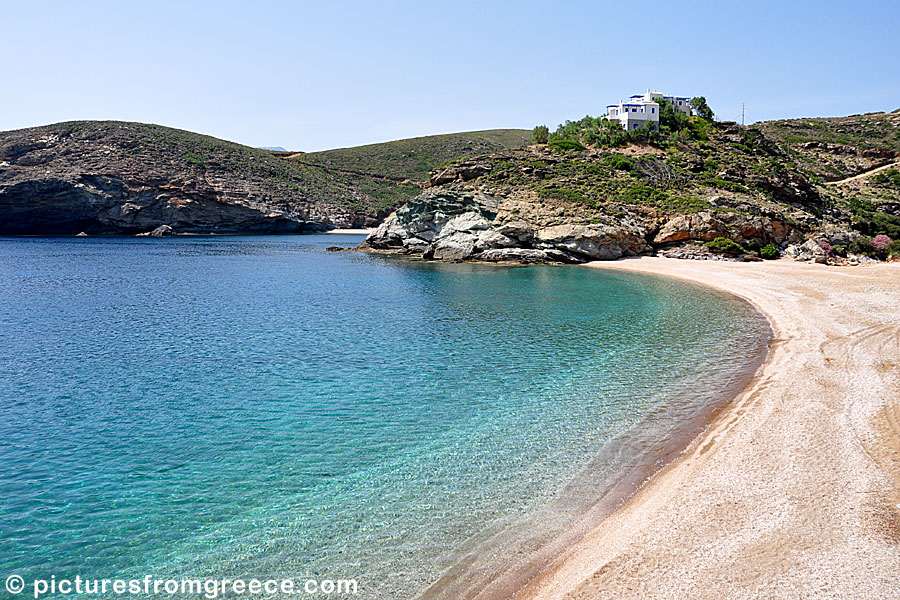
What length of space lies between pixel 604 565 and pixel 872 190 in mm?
80039

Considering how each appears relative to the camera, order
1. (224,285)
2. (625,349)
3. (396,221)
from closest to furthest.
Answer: (625,349), (224,285), (396,221)

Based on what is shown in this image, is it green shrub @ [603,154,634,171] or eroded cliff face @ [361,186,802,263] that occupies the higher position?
green shrub @ [603,154,634,171]

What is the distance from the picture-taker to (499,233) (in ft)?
Answer: 152

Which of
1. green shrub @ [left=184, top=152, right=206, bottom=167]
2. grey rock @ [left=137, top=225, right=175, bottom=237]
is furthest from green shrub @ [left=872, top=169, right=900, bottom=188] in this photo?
green shrub @ [left=184, top=152, right=206, bottom=167]

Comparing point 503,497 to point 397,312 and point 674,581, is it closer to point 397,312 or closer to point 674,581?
point 674,581

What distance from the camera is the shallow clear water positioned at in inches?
289

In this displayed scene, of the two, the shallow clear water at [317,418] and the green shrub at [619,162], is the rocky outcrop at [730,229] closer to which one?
the green shrub at [619,162]

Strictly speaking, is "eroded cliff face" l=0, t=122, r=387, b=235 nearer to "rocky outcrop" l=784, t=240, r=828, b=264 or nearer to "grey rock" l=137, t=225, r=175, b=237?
"grey rock" l=137, t=225, r=175, b=237

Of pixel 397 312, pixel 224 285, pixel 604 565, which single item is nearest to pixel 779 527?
pixel 604 565

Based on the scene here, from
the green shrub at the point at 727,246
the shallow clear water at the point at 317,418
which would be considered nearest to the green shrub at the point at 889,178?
the green shrub at the point at 727,246

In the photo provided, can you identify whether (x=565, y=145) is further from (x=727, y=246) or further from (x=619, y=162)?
(x=727, y=246)

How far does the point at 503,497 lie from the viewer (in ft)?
27.6

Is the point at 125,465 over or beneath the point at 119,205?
beneath

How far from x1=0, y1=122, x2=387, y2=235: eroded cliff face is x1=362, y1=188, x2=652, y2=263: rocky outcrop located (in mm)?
48619
